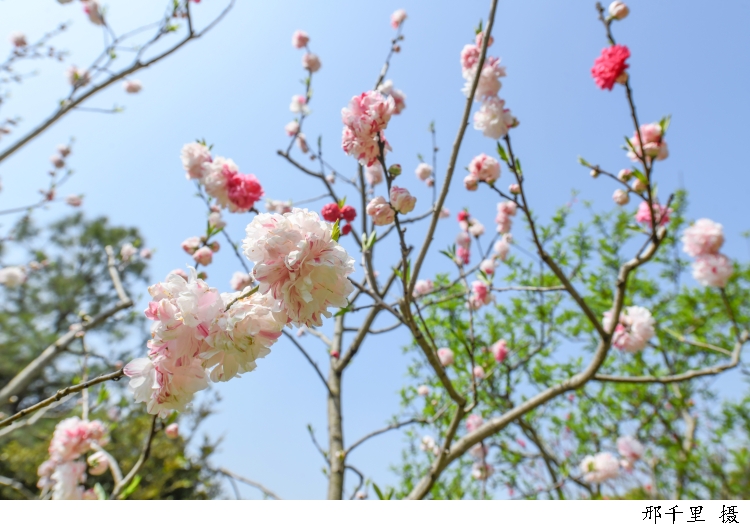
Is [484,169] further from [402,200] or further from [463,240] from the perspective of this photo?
[463,240]

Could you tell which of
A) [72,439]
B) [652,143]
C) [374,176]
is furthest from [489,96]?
[72,439]

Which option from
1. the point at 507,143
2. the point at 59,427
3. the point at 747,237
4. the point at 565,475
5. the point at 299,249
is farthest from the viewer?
the point at 747,237

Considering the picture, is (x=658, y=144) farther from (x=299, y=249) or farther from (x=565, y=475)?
(x=565, y=475)

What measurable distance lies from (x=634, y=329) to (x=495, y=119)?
65.4 inches

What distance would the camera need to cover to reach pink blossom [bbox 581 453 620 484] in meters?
3.03

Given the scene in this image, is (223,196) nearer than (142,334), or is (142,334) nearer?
(223,196)

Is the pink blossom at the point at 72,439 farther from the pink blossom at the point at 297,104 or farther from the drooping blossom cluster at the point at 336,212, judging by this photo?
the pink blossom at the point at 297,104

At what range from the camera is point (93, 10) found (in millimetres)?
3141

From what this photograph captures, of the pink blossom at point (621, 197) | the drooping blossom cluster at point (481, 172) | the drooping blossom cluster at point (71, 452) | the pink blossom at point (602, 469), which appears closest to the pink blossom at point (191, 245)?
the drooping blossom cluster at point (71, 452)

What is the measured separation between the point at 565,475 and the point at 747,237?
509cm

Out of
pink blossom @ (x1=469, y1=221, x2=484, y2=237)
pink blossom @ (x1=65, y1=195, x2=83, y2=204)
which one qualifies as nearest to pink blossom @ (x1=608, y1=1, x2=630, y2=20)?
pink blossom @ (x1=469, y1=221, x2=484, y2=237)

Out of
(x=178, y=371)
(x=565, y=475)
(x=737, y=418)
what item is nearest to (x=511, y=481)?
(x=565, y=475)

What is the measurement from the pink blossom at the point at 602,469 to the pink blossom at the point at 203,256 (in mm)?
3099

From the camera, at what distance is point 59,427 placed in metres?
2.23
